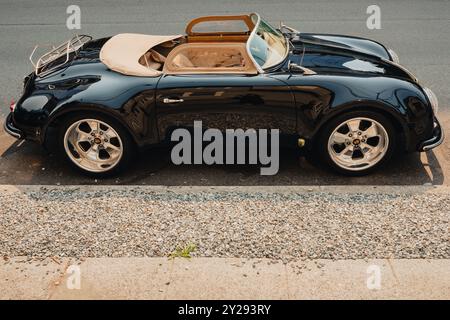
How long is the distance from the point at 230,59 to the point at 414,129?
6.45ft

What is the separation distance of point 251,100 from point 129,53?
5.08ft

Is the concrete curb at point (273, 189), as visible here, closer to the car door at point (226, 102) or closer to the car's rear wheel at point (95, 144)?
the car's rear wheel at point (95, 144)

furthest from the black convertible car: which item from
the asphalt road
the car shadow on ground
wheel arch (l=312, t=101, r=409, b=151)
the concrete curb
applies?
the concrete curb

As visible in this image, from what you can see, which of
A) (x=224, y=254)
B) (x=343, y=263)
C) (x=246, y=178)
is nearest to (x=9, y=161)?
(x=246, y=178)

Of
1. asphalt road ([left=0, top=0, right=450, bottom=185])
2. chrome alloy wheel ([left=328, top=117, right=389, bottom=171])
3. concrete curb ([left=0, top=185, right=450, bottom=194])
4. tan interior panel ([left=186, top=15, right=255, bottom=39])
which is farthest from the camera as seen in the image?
tan interior panel ([left=186, top=15, right=255, bottom=39])

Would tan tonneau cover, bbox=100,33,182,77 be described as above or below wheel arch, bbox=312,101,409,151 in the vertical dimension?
above

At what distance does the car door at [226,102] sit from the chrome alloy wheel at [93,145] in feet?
1.82

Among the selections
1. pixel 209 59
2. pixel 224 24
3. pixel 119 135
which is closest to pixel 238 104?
pixel 209 59

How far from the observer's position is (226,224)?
482 centimetres

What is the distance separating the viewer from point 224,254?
4441 mm

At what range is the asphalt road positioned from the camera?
6.02 m

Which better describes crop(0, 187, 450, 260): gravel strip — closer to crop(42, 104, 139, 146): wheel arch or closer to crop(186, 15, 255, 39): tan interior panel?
crop(42, 104, 139, 146): wheel arch

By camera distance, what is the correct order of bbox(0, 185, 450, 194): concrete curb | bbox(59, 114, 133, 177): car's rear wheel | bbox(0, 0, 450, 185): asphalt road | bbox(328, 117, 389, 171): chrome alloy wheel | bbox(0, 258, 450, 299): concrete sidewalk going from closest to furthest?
bbox(0, 258, 450, 299): concrete sidewalk → bbox(0, 185, 450, 194): concrete curb → bbox(328, 117, 389, 171): chrome alloy wheel → bbox(59, 114, 133, 177): car's rear wheel → bbox(0, 0, 450, 185): asphalt road

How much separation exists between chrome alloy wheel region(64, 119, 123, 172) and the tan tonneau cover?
631mm
